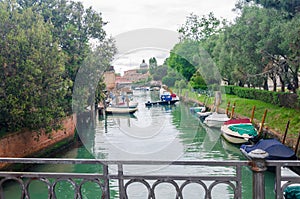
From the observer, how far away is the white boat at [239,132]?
421 inches

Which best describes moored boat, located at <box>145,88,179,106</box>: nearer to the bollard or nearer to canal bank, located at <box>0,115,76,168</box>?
the bollard

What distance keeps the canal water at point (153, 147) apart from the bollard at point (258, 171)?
1322mm

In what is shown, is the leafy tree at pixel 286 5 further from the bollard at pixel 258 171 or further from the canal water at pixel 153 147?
the bollard at pixel 258 171

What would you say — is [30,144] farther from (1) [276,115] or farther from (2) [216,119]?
(1) [276,115]

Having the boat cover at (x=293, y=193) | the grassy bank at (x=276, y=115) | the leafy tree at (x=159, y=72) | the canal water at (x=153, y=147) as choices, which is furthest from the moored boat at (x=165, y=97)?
the grassy bank at (x=276, y=115)

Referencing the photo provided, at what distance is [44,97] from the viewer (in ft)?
27.9

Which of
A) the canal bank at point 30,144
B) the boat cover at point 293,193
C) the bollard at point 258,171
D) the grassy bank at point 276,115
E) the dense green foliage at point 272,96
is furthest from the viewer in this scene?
the dense green foliage at point 272,96

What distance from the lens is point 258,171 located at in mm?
1977

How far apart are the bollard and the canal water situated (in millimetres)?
1322

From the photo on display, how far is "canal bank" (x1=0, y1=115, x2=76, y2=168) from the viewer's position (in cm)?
789

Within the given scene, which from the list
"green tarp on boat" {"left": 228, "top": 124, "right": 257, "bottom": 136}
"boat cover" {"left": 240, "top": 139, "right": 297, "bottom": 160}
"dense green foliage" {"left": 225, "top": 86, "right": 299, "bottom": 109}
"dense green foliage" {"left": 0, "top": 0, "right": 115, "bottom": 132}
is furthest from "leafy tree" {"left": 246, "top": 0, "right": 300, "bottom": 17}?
"dense green foliage" {"left": 0, "top": 0, "right": 115, "bottom": 132}

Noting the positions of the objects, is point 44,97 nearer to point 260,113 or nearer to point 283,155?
point 283,155

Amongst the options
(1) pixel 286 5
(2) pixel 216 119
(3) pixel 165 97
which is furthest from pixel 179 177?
(2) pixel 216 119

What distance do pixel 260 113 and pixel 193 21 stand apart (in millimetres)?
16265
